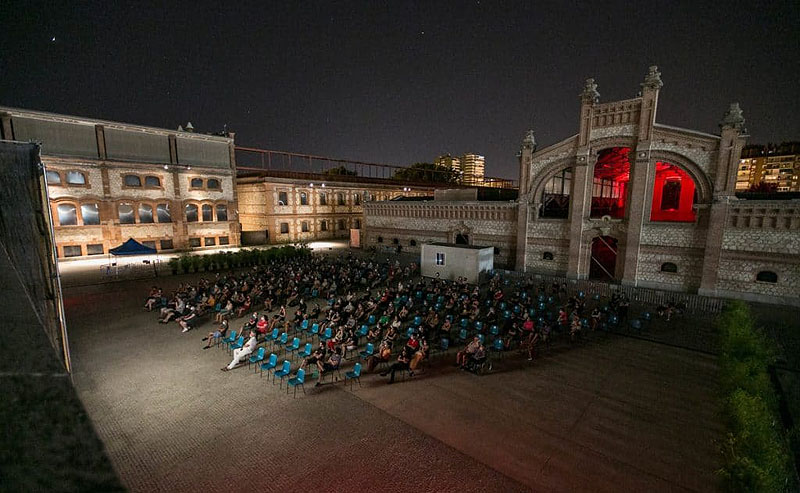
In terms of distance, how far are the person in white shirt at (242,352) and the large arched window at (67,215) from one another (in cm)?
3059

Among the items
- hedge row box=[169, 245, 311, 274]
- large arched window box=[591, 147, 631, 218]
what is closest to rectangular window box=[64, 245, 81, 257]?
hedge row box=[169, 245, 311, 274]

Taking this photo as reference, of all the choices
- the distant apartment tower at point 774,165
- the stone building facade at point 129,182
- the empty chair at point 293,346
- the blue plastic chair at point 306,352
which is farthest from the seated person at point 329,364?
the distant apartment tower at point 774,165

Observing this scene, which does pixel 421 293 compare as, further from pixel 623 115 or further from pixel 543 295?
pixel 623 115

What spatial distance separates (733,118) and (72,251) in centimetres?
4989

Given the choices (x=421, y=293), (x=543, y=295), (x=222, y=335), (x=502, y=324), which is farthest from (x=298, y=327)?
(x=543, y=295)

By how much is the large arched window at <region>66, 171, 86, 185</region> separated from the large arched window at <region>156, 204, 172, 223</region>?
6149mm

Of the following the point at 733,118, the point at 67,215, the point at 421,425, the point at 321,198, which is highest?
the point at 733,118

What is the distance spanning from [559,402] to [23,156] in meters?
15.1

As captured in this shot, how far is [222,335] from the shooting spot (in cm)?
1493

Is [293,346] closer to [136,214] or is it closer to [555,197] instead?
[555,197]

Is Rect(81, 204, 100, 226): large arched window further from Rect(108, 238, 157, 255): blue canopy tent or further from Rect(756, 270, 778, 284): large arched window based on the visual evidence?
Rect(756, 270, 778, 284): large arched window

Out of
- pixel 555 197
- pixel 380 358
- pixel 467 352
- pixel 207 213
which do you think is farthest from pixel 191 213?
A: pixel 467 352

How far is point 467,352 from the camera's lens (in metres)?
12.8

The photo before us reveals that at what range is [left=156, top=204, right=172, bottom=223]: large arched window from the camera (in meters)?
37.1
